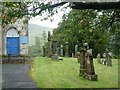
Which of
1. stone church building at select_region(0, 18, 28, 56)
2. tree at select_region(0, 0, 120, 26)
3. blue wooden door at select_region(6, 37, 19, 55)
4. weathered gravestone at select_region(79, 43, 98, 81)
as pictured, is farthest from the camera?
blue wooden door at select_region(6, 37, 19, 55)

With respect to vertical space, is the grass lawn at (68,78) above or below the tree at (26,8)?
below

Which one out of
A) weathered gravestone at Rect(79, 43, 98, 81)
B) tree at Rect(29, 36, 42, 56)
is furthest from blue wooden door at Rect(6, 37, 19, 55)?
weathered gravestone at Rect(79, 43, 98, 81)

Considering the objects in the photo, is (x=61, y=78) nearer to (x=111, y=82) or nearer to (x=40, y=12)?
(x=111, y=82)

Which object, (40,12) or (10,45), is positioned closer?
(40,12)

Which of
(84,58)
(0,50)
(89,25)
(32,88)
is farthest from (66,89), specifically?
(0,50)

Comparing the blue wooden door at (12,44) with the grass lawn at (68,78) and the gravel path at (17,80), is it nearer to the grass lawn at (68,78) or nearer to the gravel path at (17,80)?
the grass lawn at (68,78)

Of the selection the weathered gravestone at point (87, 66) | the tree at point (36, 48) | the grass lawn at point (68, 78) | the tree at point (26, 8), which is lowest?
the grass lawn at point (68, 78)

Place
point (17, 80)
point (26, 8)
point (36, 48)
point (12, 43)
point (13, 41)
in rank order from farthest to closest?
1. point (36, 48)
2. point (12, 43)
3. point (13, 41)
4. point (17, 80)
5. point (26, 8)

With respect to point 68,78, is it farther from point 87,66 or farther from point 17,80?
point 17,80

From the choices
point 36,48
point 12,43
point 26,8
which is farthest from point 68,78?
point 36,48

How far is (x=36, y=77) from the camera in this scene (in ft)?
57.9

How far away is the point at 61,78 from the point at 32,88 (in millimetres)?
3585

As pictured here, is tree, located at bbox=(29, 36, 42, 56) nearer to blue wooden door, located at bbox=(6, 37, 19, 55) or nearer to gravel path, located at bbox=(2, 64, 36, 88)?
blue wooden door, located at bbox=(6, 37, 19, 55)

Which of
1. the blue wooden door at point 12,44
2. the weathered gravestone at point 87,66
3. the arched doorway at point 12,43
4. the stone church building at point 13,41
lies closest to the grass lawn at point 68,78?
the weathered gravestone at point 87,66
